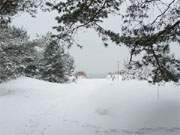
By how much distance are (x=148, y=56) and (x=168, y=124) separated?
3.13m

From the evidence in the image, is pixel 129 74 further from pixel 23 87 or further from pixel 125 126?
pixel 23 87

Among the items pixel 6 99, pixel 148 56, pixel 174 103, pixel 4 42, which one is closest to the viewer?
pixel 148 56

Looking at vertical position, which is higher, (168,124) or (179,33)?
(179,33)

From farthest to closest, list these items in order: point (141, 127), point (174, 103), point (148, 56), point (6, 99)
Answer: point (6, 99) → point (174, 103) → point (141, 127) → point (148, 56)

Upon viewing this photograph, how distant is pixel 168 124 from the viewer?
51.6ft

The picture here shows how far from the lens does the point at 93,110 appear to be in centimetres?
1778

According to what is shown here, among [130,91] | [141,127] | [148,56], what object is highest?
[148,56]

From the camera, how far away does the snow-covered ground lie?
15234 millimetres

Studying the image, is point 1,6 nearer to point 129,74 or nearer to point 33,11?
point 33,11

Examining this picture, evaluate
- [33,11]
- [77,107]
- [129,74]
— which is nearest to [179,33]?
[129,74]

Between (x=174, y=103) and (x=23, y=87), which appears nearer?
(x=174, y=103)

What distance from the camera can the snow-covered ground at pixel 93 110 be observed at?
50.0 feet

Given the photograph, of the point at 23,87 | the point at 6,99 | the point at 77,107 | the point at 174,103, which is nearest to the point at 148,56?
the point at 174,103

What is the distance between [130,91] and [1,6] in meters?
9.36
